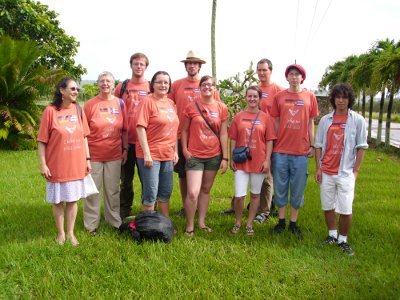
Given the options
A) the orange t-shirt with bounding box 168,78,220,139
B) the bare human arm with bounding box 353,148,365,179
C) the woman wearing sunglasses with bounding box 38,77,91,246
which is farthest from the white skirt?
the bare human arm with bounding box 353,148,365,179

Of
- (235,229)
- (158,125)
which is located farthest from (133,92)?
(235,229)

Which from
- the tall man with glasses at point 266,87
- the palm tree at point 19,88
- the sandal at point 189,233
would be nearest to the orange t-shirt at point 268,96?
the tall man with glasses at point 266,87

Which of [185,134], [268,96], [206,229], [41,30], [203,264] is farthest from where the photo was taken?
[41,30]

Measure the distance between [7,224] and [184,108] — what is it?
2.97m

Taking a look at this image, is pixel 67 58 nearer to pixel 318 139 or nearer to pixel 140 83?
pixel 140 83

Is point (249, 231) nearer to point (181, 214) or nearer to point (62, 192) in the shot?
point (181, 214)

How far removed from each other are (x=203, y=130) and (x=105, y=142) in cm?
125

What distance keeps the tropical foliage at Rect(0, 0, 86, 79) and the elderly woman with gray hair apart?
15.6 m

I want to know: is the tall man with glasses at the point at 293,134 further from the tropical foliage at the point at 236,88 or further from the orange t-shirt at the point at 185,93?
the tropical foliage at the point at 236,88

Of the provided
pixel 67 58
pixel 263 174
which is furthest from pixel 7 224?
pixel 67 58

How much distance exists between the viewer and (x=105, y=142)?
16.2 ft

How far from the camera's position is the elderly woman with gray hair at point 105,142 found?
16.0 feet

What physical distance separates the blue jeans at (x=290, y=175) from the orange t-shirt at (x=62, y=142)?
2.41 m

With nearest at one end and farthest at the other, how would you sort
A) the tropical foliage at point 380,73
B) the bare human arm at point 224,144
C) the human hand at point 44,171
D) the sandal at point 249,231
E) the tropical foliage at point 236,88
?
1. the human hand at point 44,171
2. the bare human arm at point 224,144
3. the sandal at point 249,231
4. the tropical foliage at point 236,88
5. the tropical foliage at point 380,73
